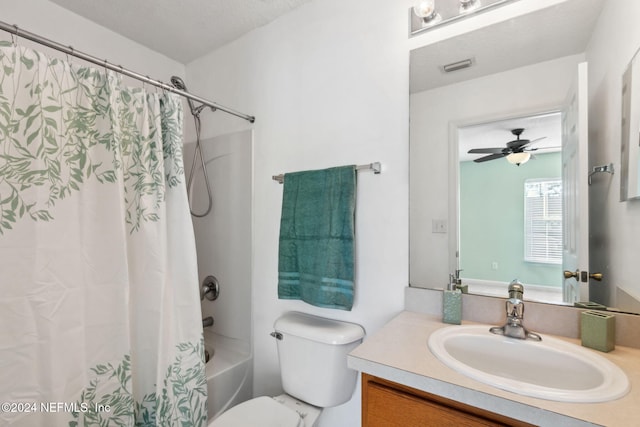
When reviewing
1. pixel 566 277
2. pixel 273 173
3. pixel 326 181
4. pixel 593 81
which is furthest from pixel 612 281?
pixel 273 173

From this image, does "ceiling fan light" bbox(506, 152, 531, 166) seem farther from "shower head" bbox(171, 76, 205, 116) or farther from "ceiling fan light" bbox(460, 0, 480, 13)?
"shower head" bbox(171, 76, 205, 116)

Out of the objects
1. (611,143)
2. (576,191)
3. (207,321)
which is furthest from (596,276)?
(207,321)

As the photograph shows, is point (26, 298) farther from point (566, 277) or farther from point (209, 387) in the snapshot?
point (566, 277)

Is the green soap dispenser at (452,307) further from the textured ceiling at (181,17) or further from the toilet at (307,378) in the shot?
the textured ceiling at (181,17)

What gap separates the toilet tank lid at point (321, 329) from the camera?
1269 millimetres

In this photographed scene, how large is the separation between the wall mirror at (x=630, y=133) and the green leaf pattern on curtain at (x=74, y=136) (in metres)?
1.69

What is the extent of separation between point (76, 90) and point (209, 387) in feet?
4.90

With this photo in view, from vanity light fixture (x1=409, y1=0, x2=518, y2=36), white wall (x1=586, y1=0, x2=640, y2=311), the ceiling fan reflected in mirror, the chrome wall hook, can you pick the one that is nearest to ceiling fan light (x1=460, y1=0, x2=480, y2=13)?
vanity light fixture (x1=409, y1=0, x2=518, y2=36)

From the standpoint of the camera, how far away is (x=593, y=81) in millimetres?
977

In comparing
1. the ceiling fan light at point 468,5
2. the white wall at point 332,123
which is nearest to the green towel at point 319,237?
the white wall at point 332,123

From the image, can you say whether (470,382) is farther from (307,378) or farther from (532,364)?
(307,378)

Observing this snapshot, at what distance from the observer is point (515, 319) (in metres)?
0.97

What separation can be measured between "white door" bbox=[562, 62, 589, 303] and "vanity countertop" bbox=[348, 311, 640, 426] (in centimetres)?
21

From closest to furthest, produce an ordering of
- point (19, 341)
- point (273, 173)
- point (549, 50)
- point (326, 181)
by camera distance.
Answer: point (19, 341), point (549, 50), point (326, 181), point (273, 173)
